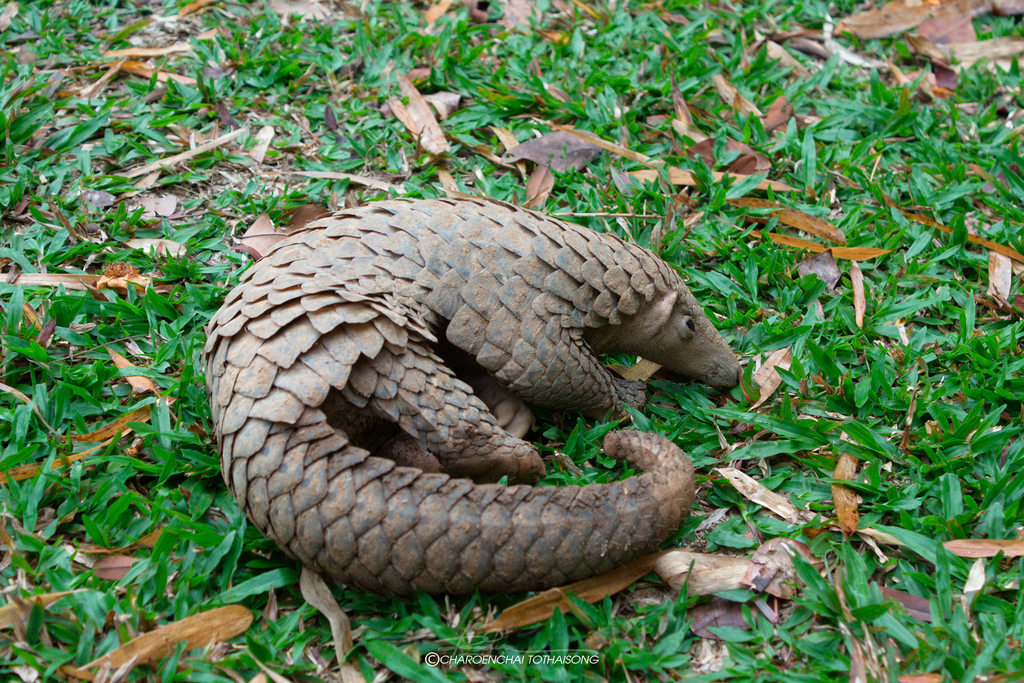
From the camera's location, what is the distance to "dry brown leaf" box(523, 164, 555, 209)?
4.08 m

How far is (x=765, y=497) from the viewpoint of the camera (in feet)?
9.40

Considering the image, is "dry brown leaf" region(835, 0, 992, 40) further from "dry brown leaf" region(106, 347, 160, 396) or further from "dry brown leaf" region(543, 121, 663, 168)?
"dry brown leaf" region(106, 347, 160, 396)

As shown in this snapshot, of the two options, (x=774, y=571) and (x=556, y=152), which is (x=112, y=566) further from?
(x=556, y=152)

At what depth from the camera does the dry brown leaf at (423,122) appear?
4.42m

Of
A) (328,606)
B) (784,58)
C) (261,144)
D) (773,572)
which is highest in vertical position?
(784,58)

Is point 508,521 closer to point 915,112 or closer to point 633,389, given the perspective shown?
point 633,389

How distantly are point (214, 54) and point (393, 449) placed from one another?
3.42m

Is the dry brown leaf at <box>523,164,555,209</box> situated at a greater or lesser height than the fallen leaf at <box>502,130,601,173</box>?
lesser

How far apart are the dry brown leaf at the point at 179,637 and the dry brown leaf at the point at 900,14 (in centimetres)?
548

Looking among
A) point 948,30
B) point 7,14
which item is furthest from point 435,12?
point 948,30

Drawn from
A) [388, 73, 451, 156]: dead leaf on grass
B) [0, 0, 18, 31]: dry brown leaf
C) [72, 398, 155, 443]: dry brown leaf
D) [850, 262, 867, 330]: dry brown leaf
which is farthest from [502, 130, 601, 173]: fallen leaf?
[0, 0, 18, 31]: dry brown leaf

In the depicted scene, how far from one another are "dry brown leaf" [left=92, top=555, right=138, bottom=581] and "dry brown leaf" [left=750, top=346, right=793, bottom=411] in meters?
2.48

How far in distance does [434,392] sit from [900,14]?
5139 mm

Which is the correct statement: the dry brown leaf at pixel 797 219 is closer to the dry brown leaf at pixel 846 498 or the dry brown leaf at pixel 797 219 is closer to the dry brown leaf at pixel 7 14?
the dry brown leaf at pixel 846 498
